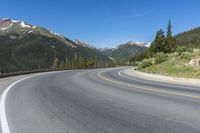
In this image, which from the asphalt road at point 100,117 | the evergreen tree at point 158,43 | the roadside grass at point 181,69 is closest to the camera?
the asphalt road at point 100,117

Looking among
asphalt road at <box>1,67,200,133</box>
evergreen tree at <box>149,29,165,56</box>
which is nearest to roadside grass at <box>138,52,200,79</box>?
asphalt road at <box>1,67,200,133</box>

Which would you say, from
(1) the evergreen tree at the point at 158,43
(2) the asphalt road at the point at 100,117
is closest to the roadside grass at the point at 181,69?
(2) the asphalt road at the point at 100,117

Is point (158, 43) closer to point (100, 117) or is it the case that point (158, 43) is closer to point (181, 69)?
point (181, 69)

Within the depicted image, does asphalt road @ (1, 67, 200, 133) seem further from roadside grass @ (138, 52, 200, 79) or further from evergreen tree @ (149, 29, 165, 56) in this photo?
evergreen tree @ (149, 29, 165, 56)

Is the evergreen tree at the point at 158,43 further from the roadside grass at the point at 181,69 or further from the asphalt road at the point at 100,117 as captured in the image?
the asphalt road at the point at 100,117

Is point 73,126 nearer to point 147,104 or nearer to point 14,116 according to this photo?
point 14,116

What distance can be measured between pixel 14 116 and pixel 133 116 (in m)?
3.32

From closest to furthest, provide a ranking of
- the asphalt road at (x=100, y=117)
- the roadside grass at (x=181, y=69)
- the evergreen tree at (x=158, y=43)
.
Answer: the asphalt road at (x=100, y=117), the roadside grass at (x=181, y=69), the evergreen tree at (x=158, y=43)

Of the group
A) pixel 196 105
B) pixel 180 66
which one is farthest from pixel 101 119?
pixel 180 66

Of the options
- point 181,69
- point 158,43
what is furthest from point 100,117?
point 158,43

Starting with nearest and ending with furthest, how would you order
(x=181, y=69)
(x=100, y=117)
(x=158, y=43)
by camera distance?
(x=100, y=117), (x=181, y=69), (x=158, y=43)

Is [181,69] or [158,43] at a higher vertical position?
[158,43]

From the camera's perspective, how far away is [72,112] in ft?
28.2

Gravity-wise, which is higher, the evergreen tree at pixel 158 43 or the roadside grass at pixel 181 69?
the evergreen tree at pixel 158 43
